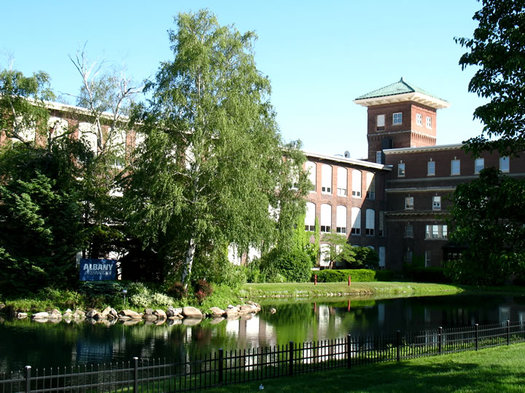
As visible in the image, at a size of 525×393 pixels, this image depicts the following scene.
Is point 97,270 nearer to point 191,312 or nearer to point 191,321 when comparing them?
point 191,312

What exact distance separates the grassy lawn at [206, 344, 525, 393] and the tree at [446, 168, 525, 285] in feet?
7.04

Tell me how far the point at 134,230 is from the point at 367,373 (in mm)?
19650

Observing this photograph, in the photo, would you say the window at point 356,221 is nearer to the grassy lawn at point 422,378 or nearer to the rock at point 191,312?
the rock at point 191,312

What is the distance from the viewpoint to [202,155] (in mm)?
32969

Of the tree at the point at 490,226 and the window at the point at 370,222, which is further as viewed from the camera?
the window at the point at 370,222

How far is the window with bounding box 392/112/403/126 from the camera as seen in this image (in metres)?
72.5

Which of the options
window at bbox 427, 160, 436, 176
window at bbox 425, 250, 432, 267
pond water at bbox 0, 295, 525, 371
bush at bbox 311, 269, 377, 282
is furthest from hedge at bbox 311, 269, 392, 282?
window at bbox 427, 160, 436, 176

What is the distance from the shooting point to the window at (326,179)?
6231cm

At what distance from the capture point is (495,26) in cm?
1352

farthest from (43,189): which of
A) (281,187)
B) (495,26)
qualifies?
(495,26)

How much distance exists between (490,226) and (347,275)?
4203 cm

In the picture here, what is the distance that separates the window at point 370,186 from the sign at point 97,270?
38.5m

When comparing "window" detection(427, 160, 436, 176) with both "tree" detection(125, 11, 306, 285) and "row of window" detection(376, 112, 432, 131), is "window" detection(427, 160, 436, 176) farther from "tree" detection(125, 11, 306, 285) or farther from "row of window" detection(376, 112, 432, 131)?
"tree" detection(125, 11, 306, 285)

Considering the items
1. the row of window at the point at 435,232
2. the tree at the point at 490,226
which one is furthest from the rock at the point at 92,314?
the row of window at the point at 435,232
